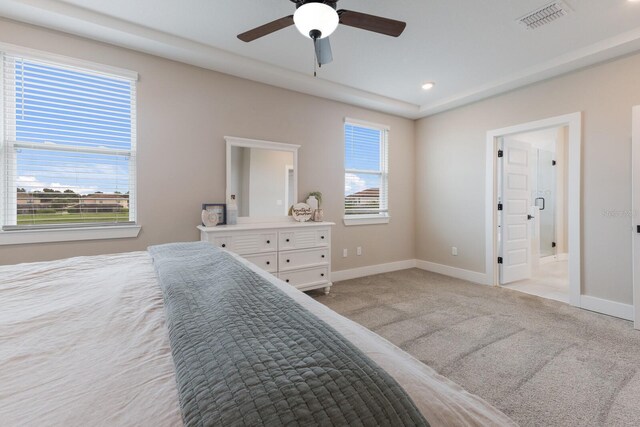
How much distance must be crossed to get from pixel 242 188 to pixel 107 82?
1.61 metres

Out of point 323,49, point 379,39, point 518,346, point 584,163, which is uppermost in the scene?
point 379,39

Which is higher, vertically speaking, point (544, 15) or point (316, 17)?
point (544, 15)

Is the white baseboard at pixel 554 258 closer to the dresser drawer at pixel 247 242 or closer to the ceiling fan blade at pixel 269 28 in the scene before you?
the dresser drawer at pixel 247 242

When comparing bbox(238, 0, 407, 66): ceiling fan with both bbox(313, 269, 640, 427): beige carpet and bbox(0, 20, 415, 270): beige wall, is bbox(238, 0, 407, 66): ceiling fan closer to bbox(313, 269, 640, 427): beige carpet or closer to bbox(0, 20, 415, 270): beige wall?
bbox(0, 20, 415, 270): beige wall

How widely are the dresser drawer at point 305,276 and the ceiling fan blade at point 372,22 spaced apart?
250 cm

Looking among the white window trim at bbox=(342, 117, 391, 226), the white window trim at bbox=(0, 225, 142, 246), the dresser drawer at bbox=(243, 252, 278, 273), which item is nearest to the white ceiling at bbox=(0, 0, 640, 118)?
the white window trim at bbox=(342, 117, 391, 226)

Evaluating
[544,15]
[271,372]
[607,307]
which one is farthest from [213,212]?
[607,307]

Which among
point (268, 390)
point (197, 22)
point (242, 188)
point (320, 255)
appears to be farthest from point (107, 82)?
point (268, 390)

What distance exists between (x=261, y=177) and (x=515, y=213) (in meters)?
3.68

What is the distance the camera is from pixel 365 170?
4.54 meters

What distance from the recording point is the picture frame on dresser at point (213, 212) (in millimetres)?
3062

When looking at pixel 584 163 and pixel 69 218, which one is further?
pixel 584 163

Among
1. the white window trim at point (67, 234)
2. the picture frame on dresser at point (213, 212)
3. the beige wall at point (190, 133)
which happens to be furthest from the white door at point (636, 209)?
the white window trim at point (67, 234)

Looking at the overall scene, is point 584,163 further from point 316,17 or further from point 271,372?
point 271,372
